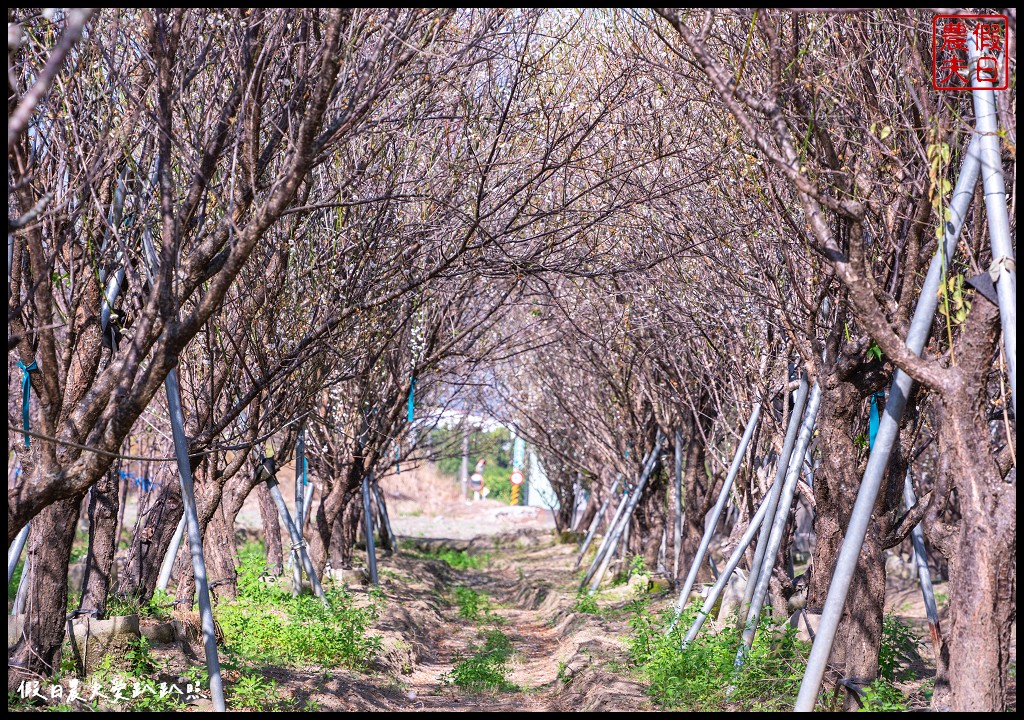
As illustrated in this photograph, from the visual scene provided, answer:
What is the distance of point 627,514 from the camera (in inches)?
590

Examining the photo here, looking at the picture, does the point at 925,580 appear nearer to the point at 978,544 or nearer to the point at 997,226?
the point at 978,544

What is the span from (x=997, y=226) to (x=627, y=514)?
11245mm

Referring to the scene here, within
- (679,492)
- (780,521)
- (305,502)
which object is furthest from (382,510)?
(780,521)

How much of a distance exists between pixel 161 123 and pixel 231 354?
3485mm

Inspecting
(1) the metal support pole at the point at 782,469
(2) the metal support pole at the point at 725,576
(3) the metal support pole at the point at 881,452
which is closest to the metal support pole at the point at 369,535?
(2) the metal support pole at the point at 725,576

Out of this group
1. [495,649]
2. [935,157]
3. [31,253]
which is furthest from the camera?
[495,649]

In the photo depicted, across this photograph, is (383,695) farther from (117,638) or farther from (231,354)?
(231,354)

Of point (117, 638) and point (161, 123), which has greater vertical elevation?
point (161, 123)

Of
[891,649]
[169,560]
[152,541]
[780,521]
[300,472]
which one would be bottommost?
[891,649]

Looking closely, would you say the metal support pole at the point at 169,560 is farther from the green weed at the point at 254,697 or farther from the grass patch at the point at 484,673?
the green weed at the point at 254,697

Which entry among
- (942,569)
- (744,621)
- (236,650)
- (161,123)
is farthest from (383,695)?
(942,569)

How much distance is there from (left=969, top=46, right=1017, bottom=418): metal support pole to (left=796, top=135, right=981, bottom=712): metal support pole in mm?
261

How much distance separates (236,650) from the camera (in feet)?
27.4

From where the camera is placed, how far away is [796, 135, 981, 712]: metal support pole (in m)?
4.57
